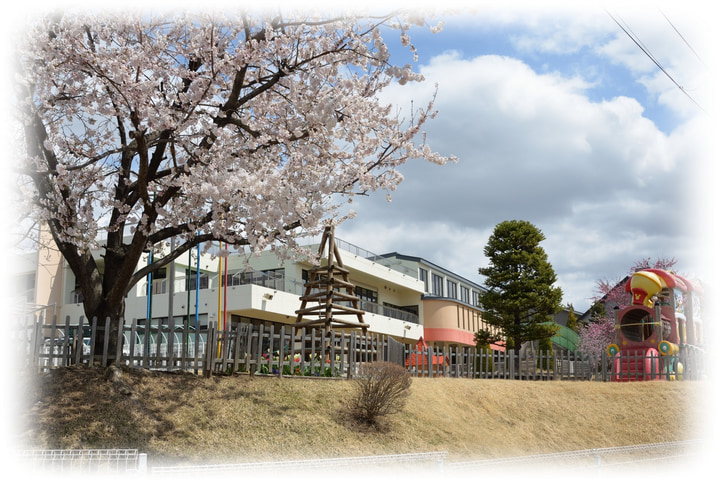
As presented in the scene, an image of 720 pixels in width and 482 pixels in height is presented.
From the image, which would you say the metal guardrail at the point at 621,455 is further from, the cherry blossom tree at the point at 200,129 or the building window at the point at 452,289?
the building window at the point at 452,289

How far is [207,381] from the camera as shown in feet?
Result: 43.4

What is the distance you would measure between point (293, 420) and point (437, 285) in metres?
44.8

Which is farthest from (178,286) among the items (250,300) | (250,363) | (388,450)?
(388,450)

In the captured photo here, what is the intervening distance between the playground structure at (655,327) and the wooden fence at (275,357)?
2.7 inches

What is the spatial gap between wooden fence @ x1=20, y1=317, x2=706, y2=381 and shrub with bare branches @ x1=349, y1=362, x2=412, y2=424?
913mm

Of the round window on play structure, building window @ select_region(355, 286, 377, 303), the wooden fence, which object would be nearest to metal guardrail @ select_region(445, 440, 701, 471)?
the wooden fence

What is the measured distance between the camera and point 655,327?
23.2 meters

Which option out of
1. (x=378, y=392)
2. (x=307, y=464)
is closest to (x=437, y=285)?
(x=378, y=392)

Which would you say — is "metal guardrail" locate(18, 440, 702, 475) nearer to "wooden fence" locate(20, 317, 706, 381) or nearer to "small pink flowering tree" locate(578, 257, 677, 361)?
"wooden fence" locate(20, 317, 706, 381)

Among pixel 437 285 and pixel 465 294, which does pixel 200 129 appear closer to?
pixel 437 285

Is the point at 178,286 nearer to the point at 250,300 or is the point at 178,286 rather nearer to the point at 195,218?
the point at 250,300

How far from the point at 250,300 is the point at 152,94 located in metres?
19.5

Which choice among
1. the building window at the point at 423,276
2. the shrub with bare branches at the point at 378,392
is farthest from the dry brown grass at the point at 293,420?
the building window at the point at 423,276

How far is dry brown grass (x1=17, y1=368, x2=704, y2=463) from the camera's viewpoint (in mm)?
10773
